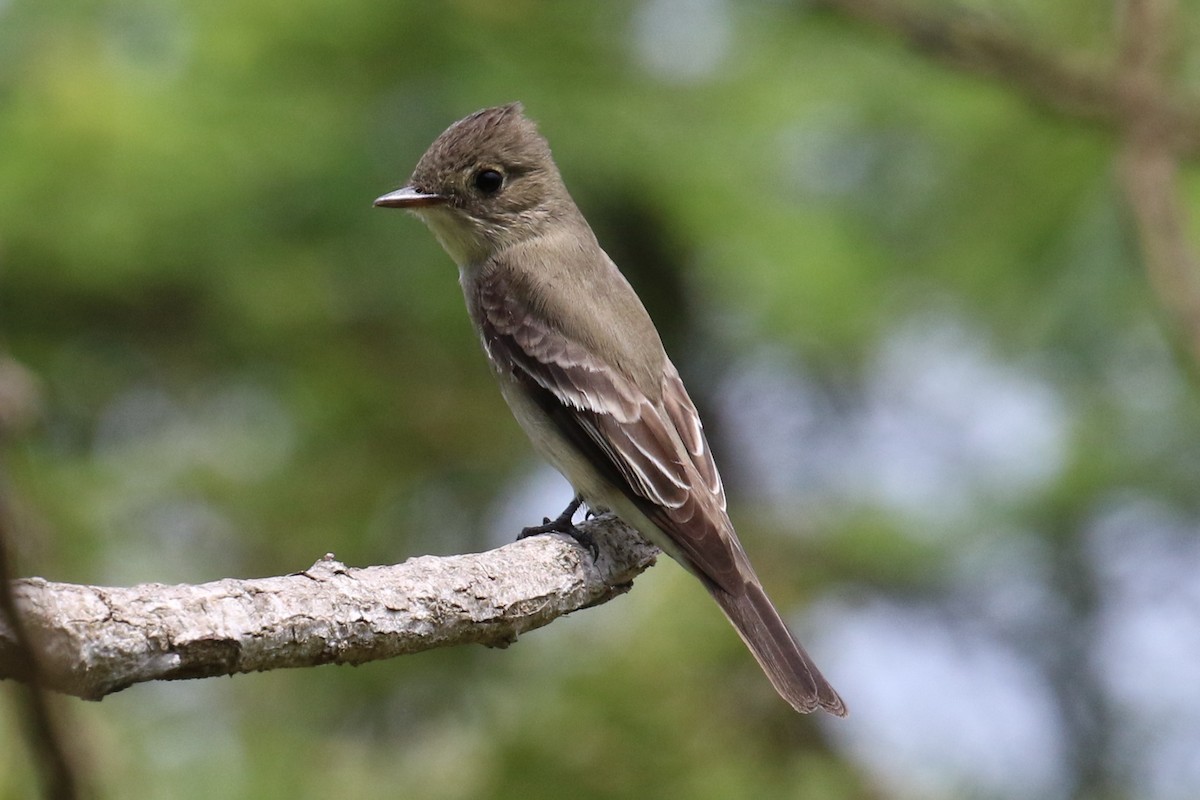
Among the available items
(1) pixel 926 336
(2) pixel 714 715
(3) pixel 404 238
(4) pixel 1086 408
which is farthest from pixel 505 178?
(4) pixel 1086 408

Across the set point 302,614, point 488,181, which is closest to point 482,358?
point 488,181

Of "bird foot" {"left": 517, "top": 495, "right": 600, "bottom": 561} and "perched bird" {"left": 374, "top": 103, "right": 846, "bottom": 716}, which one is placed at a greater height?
"perched bird" {"left": 374, "top": 103, "right": 846, "bottom": 716}

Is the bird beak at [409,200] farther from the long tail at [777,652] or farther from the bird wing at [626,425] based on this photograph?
the long tail at [777,652]

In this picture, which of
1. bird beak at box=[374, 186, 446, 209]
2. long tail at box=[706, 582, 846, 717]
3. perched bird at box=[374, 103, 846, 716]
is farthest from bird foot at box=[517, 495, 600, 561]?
bird beak at box=[374, 186, 446, 209]

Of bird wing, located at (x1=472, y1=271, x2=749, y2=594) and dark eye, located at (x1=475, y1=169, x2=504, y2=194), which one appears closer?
bird wing, located at (x1=472, y1=271, x2=749, y2=594)

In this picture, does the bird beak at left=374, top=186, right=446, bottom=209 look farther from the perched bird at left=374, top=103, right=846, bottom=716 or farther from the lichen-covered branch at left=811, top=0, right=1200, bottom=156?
the lichen-covered branch at left=811, top=0, right=1200, bottom=156

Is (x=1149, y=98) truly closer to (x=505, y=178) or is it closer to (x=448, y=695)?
(x=505, y=178)

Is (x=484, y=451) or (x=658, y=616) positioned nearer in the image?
(x=658, y=616)

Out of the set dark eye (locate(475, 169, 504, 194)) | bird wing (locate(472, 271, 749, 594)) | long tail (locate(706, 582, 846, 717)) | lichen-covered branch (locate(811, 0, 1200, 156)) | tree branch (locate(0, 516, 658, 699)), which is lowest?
tree branch (locate(0, 516, 658, 699))
